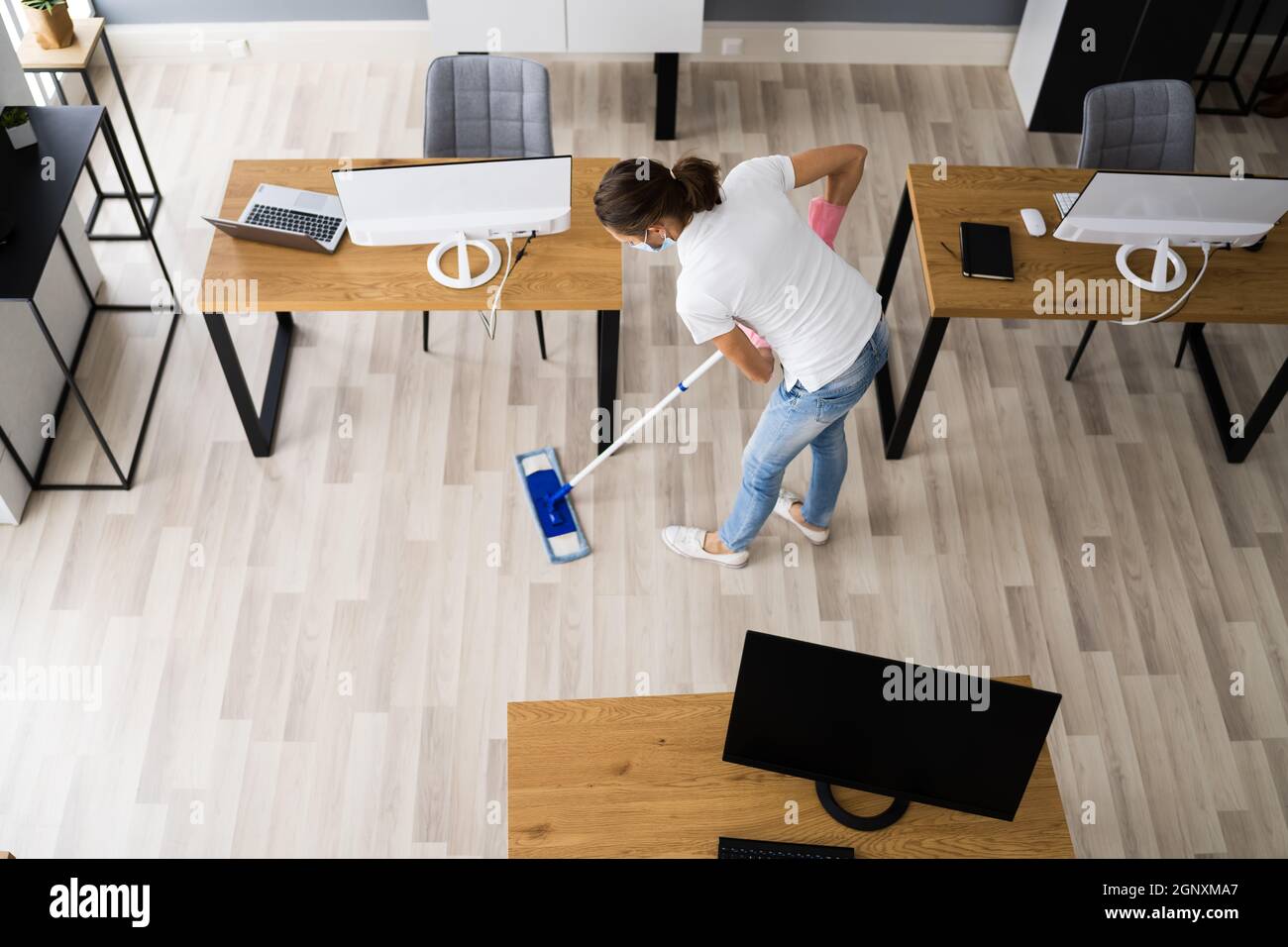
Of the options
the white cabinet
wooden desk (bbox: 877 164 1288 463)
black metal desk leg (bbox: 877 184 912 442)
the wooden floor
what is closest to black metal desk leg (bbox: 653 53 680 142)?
the white cabinet

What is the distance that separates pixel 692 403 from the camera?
3809 millimetres

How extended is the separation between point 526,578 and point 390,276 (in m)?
1.01

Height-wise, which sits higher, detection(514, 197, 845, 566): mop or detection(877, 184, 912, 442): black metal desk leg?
detection(877, 184, 912, 442): black metal desk leg

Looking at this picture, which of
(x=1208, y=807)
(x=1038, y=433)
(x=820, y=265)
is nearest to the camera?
(x=820, y=265)

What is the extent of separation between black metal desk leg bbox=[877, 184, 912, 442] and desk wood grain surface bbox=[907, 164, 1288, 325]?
201mm

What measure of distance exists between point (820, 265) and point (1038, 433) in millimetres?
1670

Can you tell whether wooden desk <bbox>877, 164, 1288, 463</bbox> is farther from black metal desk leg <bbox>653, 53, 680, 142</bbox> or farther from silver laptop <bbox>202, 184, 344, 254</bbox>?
silver laptop <bbox>202, 184, 344, 254</bbox>

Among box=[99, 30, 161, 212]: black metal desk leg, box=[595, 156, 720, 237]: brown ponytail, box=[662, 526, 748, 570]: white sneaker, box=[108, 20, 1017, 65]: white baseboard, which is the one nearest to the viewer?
box=[595, 156, 720, 237]: brown ponytail

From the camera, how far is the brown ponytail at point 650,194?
87.0 inches

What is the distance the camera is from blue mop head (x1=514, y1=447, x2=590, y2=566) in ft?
11.2

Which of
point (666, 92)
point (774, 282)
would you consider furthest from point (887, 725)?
point (666, 92)
